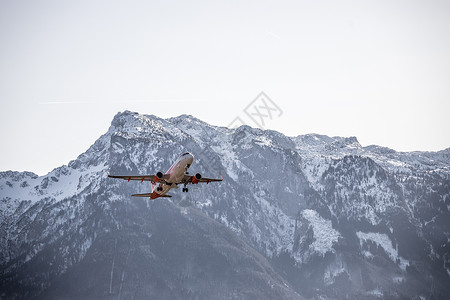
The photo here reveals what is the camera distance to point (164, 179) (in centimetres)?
17138

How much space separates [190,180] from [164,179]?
751cm

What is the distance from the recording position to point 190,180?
170875mm

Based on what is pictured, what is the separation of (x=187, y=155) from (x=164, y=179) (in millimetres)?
11528

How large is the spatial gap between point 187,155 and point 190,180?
29.8 feet
